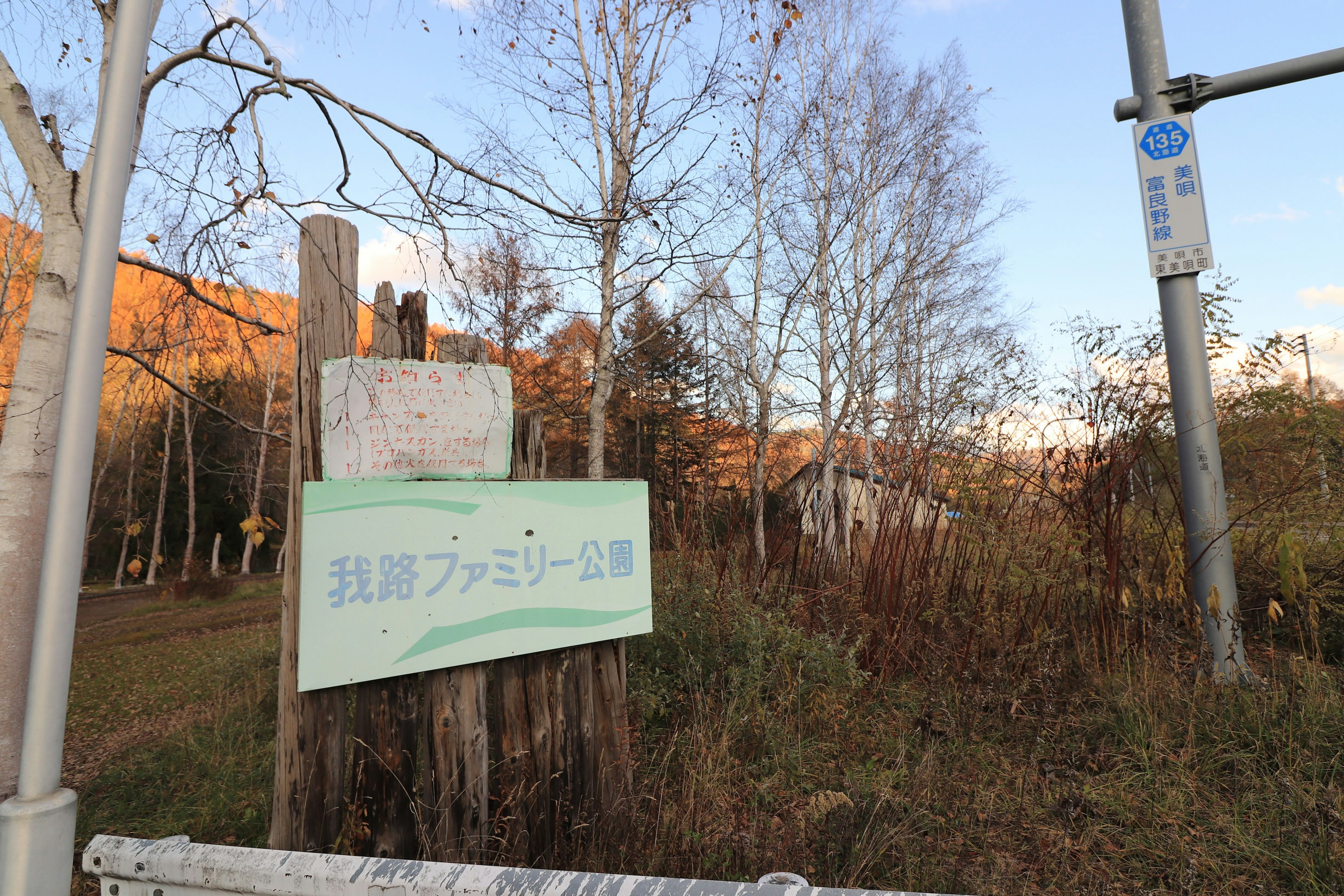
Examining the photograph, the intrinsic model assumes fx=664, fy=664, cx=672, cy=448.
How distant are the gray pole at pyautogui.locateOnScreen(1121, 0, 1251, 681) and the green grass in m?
0.26

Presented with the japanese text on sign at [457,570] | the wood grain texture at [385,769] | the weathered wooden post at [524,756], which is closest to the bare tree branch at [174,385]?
the japanese text on sign at [457,570]

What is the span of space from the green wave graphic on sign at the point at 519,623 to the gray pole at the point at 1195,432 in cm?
313

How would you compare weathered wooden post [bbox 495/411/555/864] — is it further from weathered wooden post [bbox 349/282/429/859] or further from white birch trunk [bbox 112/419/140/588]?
white birch trunk [bbox 112/419/140/588]

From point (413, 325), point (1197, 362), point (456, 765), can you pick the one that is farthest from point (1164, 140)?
point (456, 765)

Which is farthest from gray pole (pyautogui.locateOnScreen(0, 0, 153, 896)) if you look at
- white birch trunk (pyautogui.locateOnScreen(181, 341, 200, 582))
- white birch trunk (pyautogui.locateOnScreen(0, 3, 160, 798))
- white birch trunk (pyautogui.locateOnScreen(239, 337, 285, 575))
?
white birch trunk (pyautogui.locateOnScreen(181, 341, 200, 582))

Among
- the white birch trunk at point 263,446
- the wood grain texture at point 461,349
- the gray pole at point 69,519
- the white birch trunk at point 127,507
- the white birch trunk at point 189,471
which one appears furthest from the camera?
the white birch trunk at point 189,471

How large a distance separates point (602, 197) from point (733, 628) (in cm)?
559

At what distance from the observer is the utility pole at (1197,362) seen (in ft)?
11.9

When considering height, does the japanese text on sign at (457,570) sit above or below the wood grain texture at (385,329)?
below

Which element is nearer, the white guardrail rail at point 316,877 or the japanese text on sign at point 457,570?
the white guardrail rail at point 316,877

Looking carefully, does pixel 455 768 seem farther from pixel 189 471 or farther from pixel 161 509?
pixel 189 471

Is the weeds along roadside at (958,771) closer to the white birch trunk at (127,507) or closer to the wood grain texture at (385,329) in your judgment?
the wood grain texture at (385,329)

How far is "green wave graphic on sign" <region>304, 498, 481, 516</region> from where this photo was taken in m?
2.24

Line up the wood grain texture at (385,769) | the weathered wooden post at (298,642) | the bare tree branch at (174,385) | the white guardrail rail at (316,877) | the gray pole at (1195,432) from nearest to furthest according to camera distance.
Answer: the white guardrail rail at (316,877), the weathered wooden post at (298,642), the wood grain texture at (385,769), the bare tree branch at (174,385), the gray pole at (1195,432)
